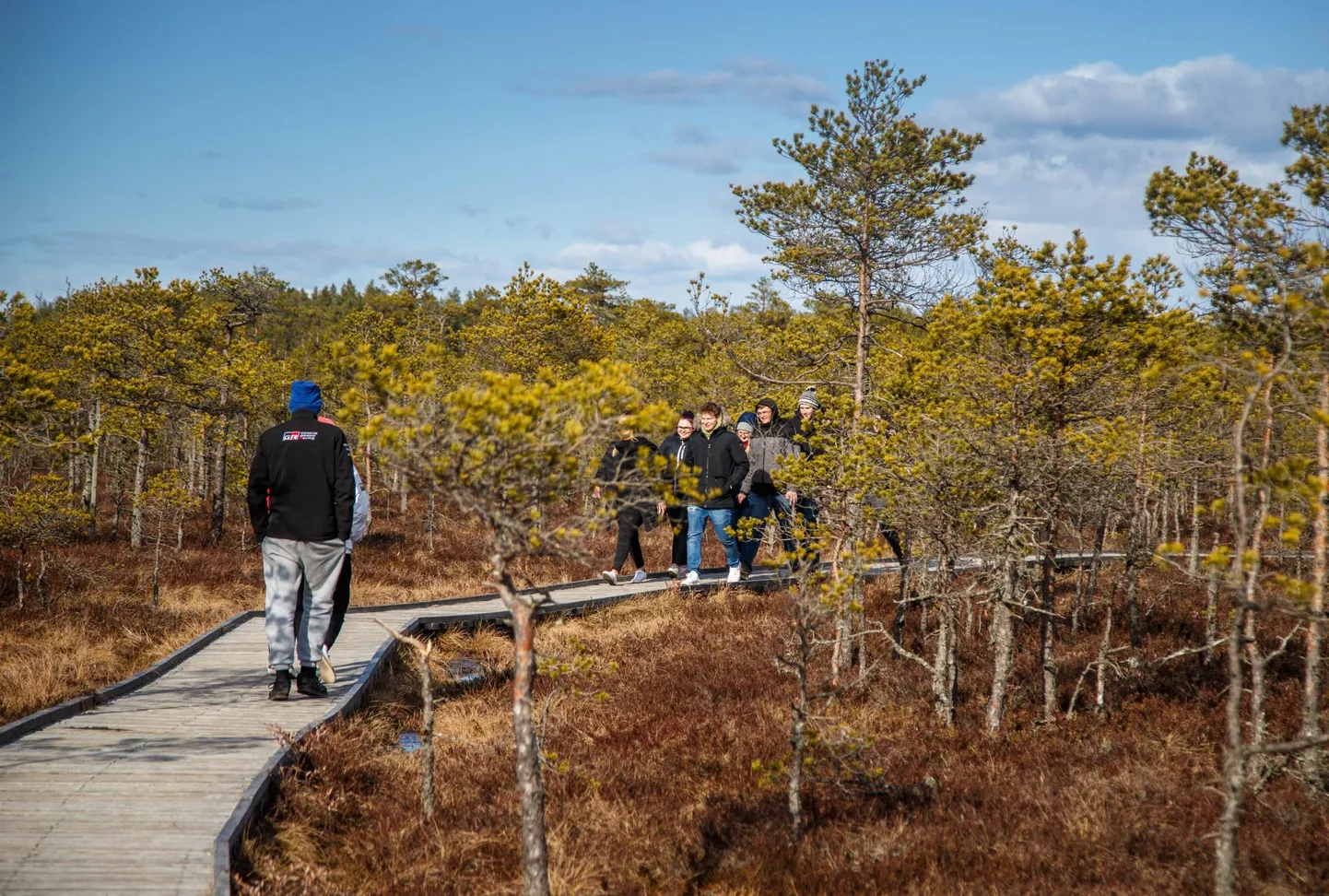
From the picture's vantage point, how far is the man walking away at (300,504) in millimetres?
6953

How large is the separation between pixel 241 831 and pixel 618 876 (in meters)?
2.10

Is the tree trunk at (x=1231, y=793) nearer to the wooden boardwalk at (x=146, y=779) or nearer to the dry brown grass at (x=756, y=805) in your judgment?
the dry brown grass at (x=756, y=805)

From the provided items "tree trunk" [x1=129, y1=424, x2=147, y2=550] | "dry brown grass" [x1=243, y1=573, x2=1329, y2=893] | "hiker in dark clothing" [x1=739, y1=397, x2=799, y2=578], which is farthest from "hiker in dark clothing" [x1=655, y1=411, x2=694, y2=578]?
"tree trunk" [x1=129, y1=424, x2=147, y2=550]

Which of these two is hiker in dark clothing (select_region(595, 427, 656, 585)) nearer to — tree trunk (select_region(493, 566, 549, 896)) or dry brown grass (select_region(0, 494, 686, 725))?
dry brown grass (select_region(0, 494, 686, 725))

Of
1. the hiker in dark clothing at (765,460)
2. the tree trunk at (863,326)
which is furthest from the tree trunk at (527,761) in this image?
the hiker in dark clothing at (765,460)

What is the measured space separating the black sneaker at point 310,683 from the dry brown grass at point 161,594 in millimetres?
1911

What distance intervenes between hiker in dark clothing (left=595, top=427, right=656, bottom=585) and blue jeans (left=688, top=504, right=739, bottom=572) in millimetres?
737

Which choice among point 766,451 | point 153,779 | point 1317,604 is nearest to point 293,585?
point 153,779

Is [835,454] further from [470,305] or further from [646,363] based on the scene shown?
[470,305]

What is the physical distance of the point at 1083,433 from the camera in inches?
289

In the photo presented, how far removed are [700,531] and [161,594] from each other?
8748mm

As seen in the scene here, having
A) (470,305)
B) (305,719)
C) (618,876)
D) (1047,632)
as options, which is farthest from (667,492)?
(470,305)

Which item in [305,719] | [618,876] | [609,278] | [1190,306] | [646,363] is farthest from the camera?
[609,278]

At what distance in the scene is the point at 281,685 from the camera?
24.2ft
